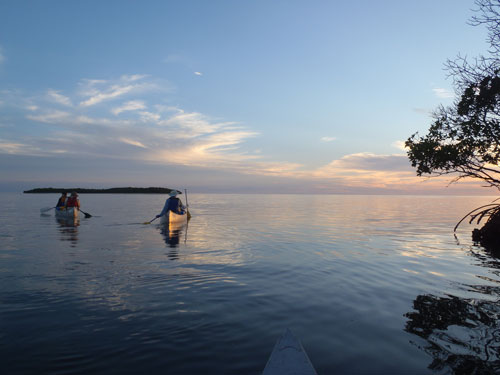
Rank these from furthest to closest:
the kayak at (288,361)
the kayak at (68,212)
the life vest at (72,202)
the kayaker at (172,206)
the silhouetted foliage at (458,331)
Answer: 1. the life vest at (72,202)
2. the kayak at (68,212)
3. the kayaker at (172,206)
4. the silhouetted foliage at (458,331)
5. the kayak at (288,361)

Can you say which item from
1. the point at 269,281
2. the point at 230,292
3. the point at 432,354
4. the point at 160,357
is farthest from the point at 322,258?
the point at 160,357

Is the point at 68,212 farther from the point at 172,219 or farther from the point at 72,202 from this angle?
the point at 172,219

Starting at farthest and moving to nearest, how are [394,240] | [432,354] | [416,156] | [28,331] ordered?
[416,156]
[394,240]
[28,331]
[432,354]

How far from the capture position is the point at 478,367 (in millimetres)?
4926

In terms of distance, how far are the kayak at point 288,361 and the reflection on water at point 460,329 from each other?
7.75 ft

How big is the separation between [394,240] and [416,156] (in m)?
6.13

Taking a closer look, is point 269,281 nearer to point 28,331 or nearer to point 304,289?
point 304,289

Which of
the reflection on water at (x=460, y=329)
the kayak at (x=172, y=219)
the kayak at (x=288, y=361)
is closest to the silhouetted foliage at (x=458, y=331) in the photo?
the reflection on water at (x=460, y=329)

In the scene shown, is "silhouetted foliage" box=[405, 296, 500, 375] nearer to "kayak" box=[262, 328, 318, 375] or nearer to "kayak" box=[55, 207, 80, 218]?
"kayak" box=[262, 328, 318, 375]

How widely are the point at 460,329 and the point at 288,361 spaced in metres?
4.45

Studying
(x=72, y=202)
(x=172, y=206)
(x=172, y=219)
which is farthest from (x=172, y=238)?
(x=72, y=202)

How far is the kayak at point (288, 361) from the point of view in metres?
4.02

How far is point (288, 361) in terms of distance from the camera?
419 centimetres

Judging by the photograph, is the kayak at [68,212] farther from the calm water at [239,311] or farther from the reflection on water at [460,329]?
the reflection on water at [460,329]
